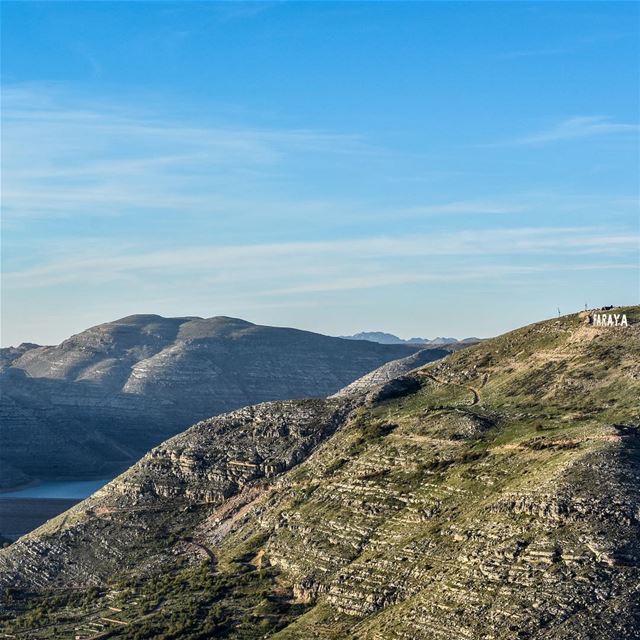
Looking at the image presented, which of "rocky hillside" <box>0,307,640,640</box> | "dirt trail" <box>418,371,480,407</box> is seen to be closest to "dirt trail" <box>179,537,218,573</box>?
"rocky hillside" <box>0,307,640,640</box>

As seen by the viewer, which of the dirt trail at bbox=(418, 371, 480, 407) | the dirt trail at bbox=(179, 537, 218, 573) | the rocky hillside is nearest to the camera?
the rocky hillside

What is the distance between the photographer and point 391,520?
96.9m

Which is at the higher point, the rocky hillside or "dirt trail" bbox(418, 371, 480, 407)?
"dirt trail" bbox(418, 371, 480, 407)

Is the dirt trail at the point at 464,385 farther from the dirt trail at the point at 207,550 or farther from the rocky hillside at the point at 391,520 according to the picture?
the dirt trail at the point at 207,550

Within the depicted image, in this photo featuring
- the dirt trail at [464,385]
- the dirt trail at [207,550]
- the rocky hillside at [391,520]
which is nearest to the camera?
the rocky hillside at [391,520]

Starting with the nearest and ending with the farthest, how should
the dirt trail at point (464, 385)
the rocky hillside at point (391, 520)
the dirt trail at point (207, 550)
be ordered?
the rocky hillside at point (391, 520), the dirt trail at point (207, 550), the dirt trail at point (464, 385)

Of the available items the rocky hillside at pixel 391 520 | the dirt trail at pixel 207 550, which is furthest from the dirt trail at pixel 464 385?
the dirt trail at pixel 207 550

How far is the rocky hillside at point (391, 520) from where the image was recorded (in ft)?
252

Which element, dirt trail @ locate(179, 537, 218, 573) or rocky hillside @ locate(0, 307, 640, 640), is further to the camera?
dirt trail @ locate(179, 537, 218, 573)

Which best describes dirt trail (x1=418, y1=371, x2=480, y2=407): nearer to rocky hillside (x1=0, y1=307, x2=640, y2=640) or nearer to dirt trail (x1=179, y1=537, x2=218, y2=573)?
rocky hillside (x1=0, y1=307, x2=640, y2=640)

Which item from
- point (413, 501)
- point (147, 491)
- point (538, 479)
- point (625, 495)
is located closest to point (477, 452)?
point (413, 501)

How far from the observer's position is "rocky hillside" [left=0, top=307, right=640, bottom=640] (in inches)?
3027

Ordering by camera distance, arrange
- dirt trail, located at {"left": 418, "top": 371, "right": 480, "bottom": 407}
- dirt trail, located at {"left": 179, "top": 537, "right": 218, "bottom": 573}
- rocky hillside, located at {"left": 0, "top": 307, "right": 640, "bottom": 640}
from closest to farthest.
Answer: rocky hillside, located at {"left": 0, "top": 307, "right": 640, "bottom": 640}
dirt trail, located at {"left": 179, "top": 537, "right": 218, "bottom": 573}
dirt trail, located at {"left": 418, "top": 371, "right": 480, "bottom": 407}

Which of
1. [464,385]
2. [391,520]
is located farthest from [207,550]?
[464,385]
